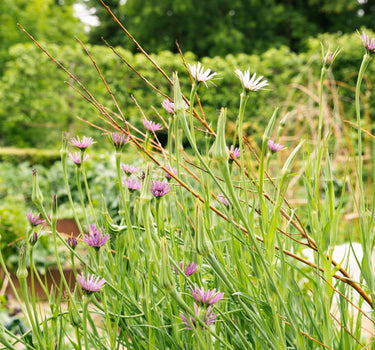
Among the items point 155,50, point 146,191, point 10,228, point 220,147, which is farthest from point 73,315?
point 155,50

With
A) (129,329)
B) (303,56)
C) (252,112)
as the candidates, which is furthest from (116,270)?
(303,56)

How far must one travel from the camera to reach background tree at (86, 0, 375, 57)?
16.0 meters

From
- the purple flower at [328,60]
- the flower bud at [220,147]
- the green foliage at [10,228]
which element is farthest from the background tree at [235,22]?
the flower bud at [220,147]

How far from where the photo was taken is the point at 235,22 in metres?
17.3

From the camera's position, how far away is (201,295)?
2.02ft

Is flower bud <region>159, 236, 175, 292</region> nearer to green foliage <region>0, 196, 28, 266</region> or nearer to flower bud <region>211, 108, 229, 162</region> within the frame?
flower bud <region>211, 108, 229, 162</region>

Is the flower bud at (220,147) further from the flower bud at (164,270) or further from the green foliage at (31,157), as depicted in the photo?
the green foliage at (31,157)

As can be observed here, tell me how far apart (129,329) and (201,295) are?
13.2 inches

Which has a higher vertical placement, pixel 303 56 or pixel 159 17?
pixel 159 17

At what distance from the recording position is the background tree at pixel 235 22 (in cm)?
1597

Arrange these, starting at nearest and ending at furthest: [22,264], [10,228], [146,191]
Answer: [146,191]
[22,264]
[10,228]

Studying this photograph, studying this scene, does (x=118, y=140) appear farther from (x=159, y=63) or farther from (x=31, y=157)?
(x=159, y=63)

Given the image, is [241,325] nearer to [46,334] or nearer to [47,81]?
[46,334]

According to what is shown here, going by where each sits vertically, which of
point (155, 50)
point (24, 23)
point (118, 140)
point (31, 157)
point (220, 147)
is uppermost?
point (155, 50)
